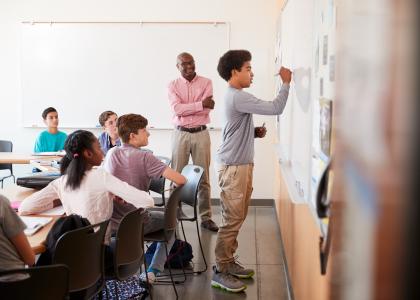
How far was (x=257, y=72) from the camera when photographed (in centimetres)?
584

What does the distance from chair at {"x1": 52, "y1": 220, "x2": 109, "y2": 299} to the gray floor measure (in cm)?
101

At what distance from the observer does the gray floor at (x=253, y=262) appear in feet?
11.4

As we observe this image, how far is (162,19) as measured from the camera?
19.3ft

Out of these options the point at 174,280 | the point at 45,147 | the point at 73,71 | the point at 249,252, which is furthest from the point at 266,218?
the point at 73,71

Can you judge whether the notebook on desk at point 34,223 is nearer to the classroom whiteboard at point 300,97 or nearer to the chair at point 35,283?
the chair at point 35,283

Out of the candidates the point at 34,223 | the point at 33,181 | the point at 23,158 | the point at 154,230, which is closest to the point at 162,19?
the point at 23,158

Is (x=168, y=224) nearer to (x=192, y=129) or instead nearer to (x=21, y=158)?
(x=192, y=129)

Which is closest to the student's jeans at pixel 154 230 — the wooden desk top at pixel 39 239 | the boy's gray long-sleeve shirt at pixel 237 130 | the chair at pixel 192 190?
the chair at pixel 192 190

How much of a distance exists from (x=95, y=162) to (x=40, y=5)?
13.0ft

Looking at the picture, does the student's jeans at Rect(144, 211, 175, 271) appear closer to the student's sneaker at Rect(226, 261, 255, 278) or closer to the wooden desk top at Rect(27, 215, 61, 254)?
the student's sneaker at Rect(226, 261, 255, 278)

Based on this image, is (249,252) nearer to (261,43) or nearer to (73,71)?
(261,43)

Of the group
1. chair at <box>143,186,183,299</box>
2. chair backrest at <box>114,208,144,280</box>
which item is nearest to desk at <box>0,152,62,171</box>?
chair at <box>143,186,183,299</box>

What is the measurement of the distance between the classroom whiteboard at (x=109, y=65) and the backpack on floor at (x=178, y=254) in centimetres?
228

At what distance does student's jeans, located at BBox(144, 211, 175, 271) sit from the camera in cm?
337
